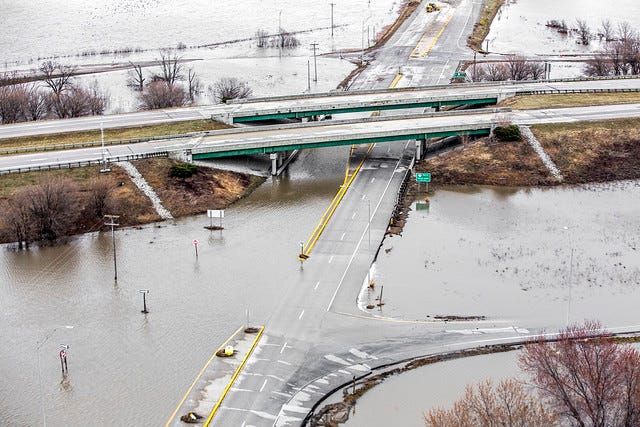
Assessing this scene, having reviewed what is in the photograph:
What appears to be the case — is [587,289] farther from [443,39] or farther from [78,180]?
[443,39]

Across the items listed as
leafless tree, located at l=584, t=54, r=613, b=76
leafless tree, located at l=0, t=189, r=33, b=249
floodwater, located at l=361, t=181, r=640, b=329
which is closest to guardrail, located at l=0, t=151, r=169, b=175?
leafless tree, located at l=0, t=189, r=33, b=249

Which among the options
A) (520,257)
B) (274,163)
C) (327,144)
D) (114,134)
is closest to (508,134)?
(327,144)

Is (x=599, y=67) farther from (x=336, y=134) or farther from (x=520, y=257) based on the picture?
(x=520, y=257)

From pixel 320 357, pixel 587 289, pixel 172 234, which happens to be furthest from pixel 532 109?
pixel 320 357

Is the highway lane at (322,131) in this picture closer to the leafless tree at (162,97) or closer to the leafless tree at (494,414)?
the leafless tree at (162,97)

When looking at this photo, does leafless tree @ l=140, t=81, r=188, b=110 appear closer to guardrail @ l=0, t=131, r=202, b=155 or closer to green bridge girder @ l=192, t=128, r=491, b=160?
guardrail @ l=0, t=131, r=202, b=155
